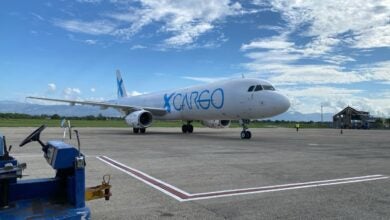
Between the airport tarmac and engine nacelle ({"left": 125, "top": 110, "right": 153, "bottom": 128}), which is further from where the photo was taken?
engine nacelle ({"left": 125, "top": 110, "right": 153, "bottom": 128})

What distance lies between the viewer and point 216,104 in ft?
81.4

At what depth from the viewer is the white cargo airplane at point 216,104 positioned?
2147 centimetres

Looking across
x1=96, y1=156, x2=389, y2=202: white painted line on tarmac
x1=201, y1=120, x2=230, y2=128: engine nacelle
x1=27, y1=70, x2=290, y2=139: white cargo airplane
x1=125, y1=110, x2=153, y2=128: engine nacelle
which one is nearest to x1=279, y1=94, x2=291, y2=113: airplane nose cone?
x1=27, y1=70, x2=290, y2=139: white cargo airplane

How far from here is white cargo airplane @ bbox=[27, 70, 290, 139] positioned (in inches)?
845

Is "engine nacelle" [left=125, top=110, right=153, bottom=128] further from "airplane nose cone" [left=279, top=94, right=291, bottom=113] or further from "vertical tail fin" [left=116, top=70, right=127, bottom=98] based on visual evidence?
"vertical tail fin" [left=116, top=70, right=127, bottom=98]

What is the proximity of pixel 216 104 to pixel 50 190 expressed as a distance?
842 inches

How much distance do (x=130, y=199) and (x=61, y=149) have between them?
111 inches

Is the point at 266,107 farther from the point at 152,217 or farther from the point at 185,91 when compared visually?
the point at 152,217

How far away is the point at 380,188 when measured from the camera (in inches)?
279

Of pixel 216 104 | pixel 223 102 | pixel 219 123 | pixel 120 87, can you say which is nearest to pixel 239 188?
pixel 223 102

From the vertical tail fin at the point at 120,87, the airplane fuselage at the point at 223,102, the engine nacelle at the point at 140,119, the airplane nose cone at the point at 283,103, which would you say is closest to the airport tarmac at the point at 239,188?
the airplane nose cone at the point at 283,103

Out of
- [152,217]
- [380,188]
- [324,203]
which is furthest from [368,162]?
[152,217]

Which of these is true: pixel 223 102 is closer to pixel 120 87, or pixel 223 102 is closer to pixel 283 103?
pixel 283 103

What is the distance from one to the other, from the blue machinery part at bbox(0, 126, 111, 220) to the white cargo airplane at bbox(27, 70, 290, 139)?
717 inches
